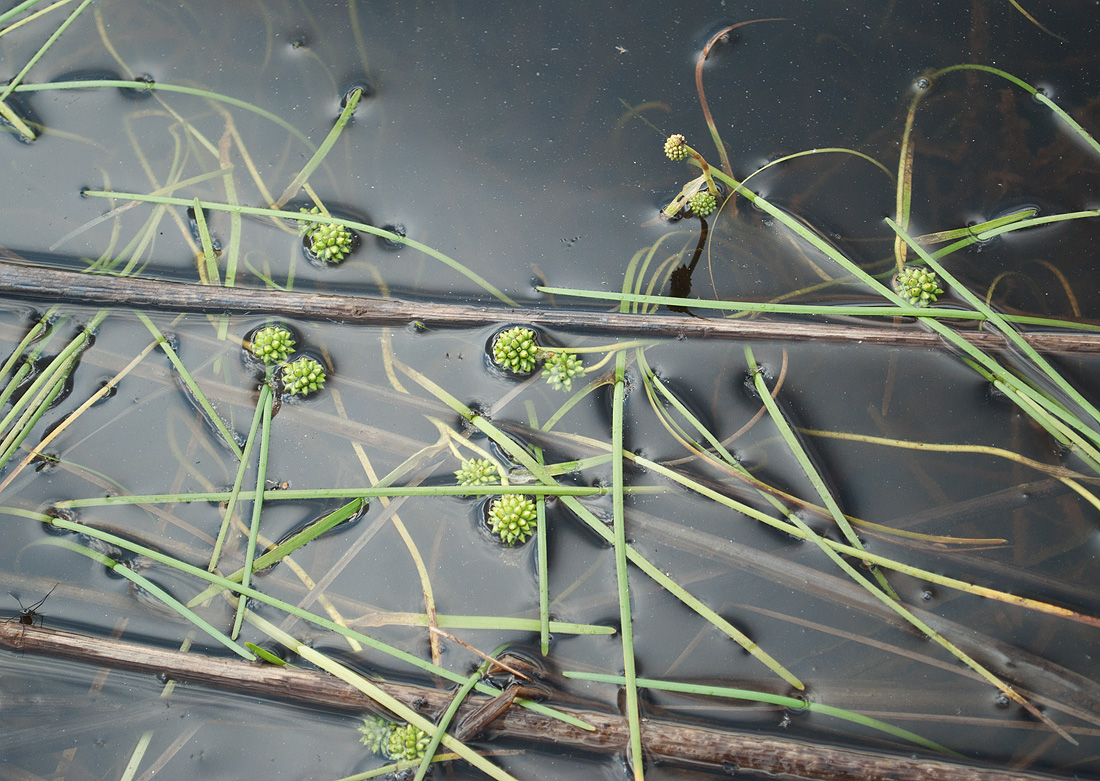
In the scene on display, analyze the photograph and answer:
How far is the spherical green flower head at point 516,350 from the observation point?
6.72 ft

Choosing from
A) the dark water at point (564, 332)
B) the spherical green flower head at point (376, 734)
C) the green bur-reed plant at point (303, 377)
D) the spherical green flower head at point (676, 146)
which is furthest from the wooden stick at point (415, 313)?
the spherical green flower head at point (376, 734)

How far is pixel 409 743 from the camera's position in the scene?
1824 mm

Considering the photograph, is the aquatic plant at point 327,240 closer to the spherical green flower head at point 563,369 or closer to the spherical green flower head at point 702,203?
the spherical green flower head at point 563,369

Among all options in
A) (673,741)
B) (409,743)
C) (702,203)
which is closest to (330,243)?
(702,203)

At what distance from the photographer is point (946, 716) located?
6.14ft

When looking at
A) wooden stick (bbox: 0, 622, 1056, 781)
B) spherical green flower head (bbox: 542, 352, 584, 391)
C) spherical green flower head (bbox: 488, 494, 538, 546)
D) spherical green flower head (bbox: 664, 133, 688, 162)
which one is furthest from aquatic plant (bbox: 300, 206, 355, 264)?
wooden stick (bbox: 0, 622, 1056, 781)

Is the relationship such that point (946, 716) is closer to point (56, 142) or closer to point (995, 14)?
point (995, 14)

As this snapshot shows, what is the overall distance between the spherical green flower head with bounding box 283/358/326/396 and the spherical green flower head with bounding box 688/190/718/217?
139cm

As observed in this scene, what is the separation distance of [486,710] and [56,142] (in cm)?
252

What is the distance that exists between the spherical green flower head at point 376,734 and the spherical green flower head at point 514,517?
645mm

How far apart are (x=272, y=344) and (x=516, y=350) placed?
32.1 inches

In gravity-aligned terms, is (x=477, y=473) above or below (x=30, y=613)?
above

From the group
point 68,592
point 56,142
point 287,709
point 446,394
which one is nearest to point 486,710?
point 287,709

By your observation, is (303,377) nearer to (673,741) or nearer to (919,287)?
(673,741)
